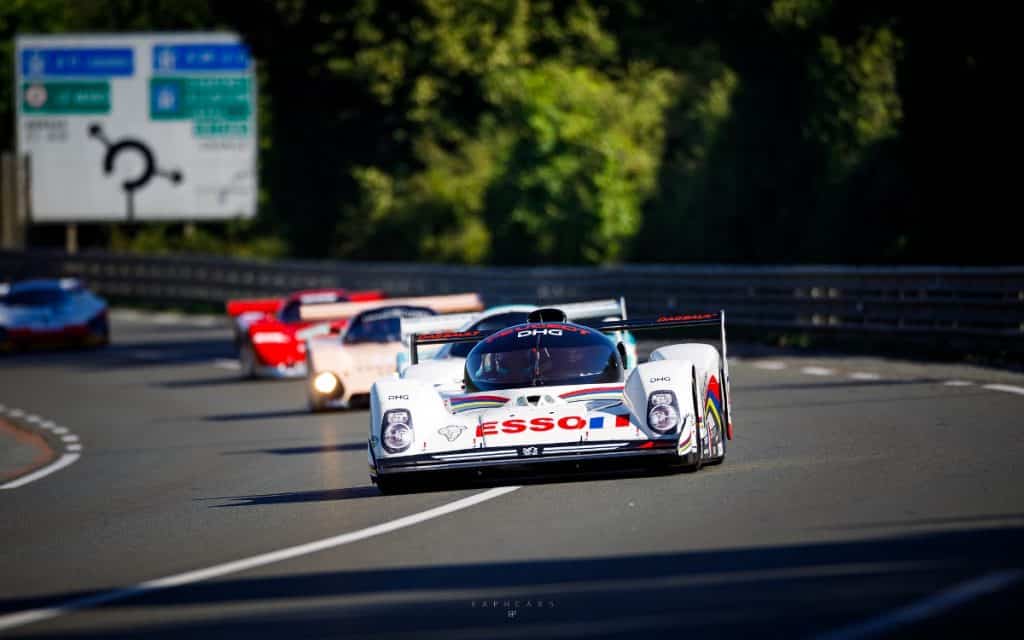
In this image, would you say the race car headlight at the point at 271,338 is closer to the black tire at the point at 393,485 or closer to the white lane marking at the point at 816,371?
the white lane marking at the point at 816,371

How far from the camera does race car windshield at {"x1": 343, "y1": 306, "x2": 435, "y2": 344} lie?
2206 cm

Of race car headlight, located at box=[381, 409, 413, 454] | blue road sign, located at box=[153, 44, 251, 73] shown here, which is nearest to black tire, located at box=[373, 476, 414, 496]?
race car headlight, located at box=[381, 409, 413, 454]

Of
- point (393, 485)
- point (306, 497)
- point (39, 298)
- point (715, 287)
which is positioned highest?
point (715, 287)

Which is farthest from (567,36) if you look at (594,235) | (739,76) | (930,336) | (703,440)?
(703,440)

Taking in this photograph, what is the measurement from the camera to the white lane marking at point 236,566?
27.9ft

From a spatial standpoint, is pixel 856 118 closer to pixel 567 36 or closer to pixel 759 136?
pixel 759 136

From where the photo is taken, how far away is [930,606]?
728 centimetres

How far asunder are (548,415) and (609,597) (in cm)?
436

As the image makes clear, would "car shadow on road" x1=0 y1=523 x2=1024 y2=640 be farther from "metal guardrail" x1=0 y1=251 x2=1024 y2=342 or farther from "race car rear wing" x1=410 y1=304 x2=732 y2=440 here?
"metal guardrail" x1=0 y1=251 x2=1024 y2=342

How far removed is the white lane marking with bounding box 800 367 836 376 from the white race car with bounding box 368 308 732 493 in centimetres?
928

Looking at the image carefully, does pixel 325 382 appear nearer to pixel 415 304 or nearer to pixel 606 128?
pixel 415 304

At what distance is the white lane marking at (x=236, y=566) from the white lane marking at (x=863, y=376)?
9958 mm

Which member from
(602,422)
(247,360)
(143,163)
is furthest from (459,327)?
(143,163)

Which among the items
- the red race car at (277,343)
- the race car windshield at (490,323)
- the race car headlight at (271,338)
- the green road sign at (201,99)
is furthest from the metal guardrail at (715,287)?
the race car headlight at (271,338)
